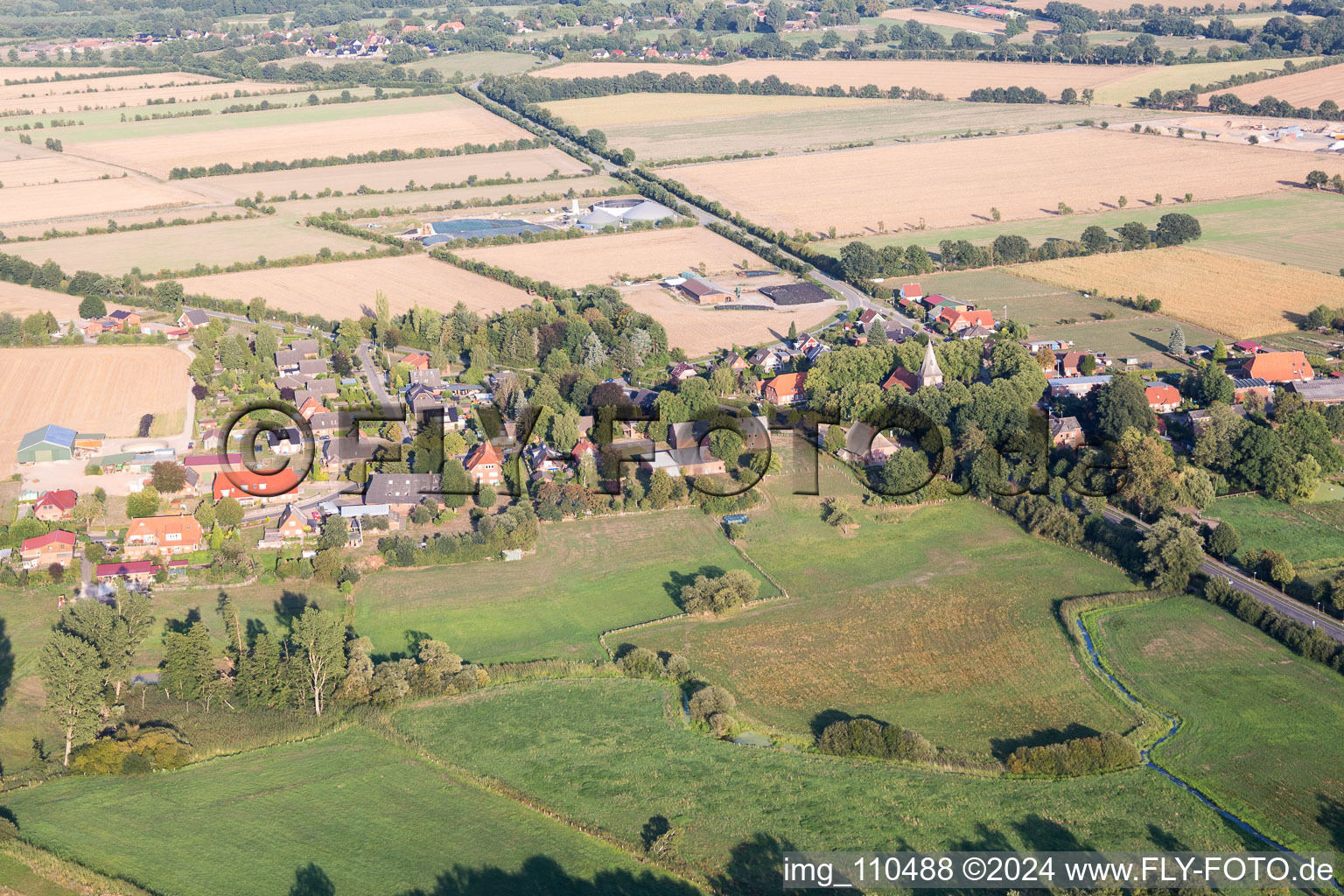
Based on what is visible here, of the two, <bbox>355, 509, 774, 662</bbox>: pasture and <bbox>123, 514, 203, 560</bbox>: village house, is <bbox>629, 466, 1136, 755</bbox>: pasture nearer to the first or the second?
<bbox>355, 509, 774, 662</bbox>: pasture

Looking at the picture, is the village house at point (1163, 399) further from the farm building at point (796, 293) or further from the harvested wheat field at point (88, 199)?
the harvested wheat field at point (88, 199)

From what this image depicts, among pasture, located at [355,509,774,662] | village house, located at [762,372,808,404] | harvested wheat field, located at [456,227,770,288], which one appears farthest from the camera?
harvested wheat field, located at [456,227,770,288]

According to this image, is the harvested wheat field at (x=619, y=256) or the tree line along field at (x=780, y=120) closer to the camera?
the harvested wheat field at (x=619, y=256)

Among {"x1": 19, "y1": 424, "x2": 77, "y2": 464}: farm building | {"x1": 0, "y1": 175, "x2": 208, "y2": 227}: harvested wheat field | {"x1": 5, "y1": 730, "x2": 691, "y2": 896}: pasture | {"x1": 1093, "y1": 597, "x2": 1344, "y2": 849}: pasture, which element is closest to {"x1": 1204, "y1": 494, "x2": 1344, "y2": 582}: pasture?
{"x1": 1093, "y1": 597, "x2": 1344, "y2": 849}: pasture

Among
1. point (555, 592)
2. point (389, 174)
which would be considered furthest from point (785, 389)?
point (389, 174)

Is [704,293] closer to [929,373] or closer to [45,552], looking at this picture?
[929,373]

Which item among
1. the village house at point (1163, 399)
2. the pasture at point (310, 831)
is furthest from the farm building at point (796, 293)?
the pasture at point (310, 831)
